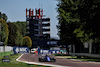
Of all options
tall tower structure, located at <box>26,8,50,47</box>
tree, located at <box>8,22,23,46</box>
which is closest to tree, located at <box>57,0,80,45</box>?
tree, located at <box>8,22,23,46</box>

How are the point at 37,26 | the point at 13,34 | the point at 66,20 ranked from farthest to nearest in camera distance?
1. the point at 37,26
2. the point at 13,34
3. the point at 66,20

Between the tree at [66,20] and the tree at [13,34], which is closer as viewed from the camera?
the tree at [66,20]

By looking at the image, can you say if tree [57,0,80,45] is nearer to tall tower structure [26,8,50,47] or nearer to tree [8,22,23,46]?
tree [8,22,23,46]

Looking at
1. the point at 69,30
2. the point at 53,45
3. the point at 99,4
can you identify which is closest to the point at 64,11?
the point at 69,30

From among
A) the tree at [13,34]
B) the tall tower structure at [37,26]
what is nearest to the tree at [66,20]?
the tree at [13,34]

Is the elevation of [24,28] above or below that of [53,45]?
above

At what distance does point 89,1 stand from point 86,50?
4163 centimetres

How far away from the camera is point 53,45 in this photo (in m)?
167

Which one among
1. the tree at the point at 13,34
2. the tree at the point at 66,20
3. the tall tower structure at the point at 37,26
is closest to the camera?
the tree at the point at 66,20

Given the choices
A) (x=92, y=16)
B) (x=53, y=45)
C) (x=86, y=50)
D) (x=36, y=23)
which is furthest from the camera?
(x=36, y=23)

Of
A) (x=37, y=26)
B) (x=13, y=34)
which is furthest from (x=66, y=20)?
(x=37, y=26)

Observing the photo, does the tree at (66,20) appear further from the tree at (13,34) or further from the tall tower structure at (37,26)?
the tall tower structure at (37,26)

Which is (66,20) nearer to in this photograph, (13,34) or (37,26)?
(13,34)

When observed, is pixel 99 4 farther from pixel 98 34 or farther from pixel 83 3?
pixel 98 34
